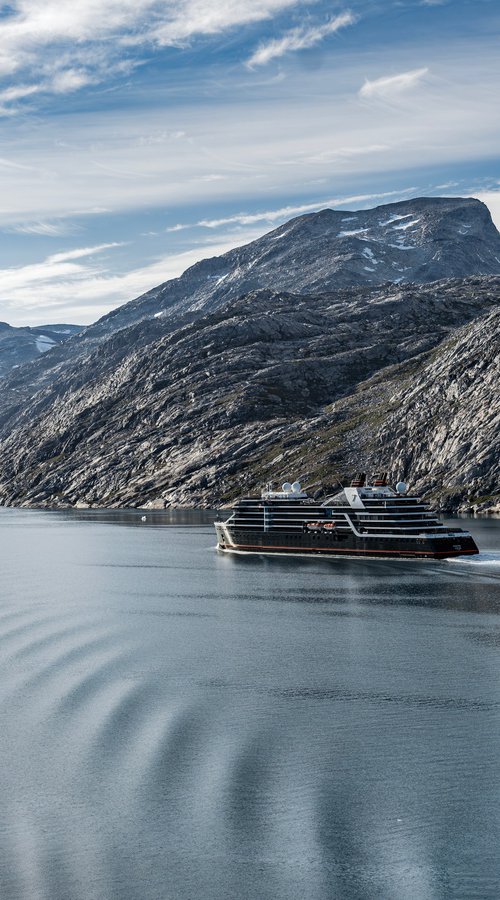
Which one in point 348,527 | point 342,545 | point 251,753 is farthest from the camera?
point 348,527

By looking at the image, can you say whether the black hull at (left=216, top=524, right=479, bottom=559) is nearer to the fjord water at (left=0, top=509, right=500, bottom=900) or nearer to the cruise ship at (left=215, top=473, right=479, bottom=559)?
the cruise ship at (left=215, top=473, right=479, bottom=559)

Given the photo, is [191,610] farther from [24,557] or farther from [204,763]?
[24,557]

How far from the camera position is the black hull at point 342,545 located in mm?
133250

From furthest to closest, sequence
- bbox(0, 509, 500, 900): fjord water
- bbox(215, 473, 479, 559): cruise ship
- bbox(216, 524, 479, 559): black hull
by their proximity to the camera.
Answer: bbox(215, 473, 479, 559): cruise ship, bbox(216, 524, 479, 559): black hull, bbox(0, 509, 500, 900): fjord water

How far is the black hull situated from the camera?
5246 inches

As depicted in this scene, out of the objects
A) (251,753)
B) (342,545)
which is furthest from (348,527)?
(251,753)

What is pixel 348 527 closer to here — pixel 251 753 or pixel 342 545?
pixel 342 545

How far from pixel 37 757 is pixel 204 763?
949cm

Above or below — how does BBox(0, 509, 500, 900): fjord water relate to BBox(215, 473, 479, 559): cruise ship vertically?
below

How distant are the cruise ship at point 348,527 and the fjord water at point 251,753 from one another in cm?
4242

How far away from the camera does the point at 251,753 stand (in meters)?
44.9

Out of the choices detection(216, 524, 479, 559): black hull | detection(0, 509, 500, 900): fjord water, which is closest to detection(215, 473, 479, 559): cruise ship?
detection(216, 524, 479, 559): black hull

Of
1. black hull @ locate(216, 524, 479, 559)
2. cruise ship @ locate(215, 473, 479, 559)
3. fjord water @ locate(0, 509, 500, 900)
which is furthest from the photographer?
cruise ship @ locate(215, 473, 479, 559)

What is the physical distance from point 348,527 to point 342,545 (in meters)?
3.28
